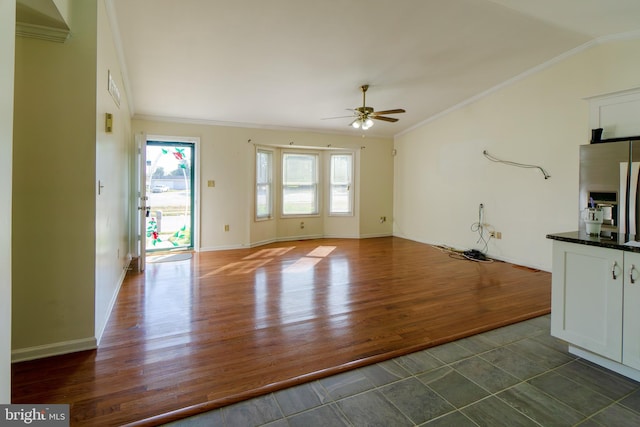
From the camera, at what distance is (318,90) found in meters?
4.93

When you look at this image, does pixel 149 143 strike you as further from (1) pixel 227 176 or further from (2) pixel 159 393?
(2) pixel 159 393

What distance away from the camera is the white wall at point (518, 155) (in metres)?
4.18

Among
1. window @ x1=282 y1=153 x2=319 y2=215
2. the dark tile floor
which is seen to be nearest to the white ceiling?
window @ x1=282 y1=153 x2=319 y2=215

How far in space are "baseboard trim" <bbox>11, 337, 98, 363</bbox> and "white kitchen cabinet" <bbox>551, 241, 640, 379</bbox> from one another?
355cm

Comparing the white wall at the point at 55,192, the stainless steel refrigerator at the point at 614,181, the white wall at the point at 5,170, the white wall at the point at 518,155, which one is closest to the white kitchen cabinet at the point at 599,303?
the stainless steel refrigerator at the point at 614,181

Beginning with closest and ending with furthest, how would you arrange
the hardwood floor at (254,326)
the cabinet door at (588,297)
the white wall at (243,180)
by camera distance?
1. the hardwood floor at (254,326)
2. the cabinet door at (588,297)
3. the white wall at (243,180)

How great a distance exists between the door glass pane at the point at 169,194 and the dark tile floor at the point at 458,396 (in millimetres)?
4820

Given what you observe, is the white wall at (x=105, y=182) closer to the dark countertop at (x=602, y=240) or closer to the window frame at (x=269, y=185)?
the window frame at (x=269, y=185)

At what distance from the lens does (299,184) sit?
7344 mm

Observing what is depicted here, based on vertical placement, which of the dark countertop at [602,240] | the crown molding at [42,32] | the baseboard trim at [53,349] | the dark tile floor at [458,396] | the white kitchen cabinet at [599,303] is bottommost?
the dark tile floor at [458,396]

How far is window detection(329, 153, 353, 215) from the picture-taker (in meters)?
7.54

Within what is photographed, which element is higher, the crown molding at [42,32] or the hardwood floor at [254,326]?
the crown molding at [42,32]

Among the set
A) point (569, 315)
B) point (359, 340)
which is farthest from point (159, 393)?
point (569, 315)

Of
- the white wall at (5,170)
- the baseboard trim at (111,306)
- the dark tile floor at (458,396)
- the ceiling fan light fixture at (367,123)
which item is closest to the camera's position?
the white wall at (5,170)
